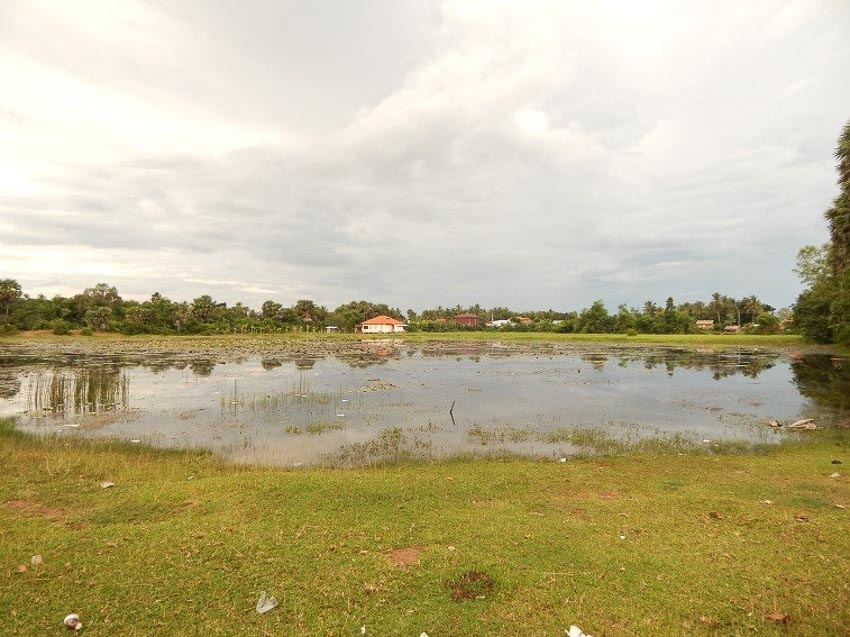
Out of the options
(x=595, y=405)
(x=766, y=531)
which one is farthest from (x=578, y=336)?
(x=766, y=531)

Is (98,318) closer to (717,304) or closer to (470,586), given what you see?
(470,586)

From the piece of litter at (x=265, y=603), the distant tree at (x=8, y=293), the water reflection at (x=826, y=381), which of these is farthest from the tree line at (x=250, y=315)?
the piece of litter at (x=265, y=603)

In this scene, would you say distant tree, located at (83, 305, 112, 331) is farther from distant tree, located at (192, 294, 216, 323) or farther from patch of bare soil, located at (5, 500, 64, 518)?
patch of bare soil, located at (5, 500, 64, 518)

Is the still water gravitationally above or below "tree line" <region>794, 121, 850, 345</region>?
below

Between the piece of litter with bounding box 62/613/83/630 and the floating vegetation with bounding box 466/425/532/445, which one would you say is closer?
the piece of litter with bounding box 62/613/83/630

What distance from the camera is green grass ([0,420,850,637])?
16.7 ft

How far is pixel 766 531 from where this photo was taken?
24.2 ft

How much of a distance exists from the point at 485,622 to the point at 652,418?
58.9ft

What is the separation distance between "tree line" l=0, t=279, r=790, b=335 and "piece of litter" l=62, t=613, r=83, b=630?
96.5 metres

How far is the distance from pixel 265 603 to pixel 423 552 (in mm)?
2339

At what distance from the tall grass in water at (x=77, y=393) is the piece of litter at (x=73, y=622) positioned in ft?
62.0

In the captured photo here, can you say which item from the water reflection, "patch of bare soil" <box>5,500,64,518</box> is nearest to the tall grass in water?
"patch of bare soil" <box>5,500,64,518</box>

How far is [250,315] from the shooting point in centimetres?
12606

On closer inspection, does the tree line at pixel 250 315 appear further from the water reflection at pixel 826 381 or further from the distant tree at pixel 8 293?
the water reflection at pixel 826 381
